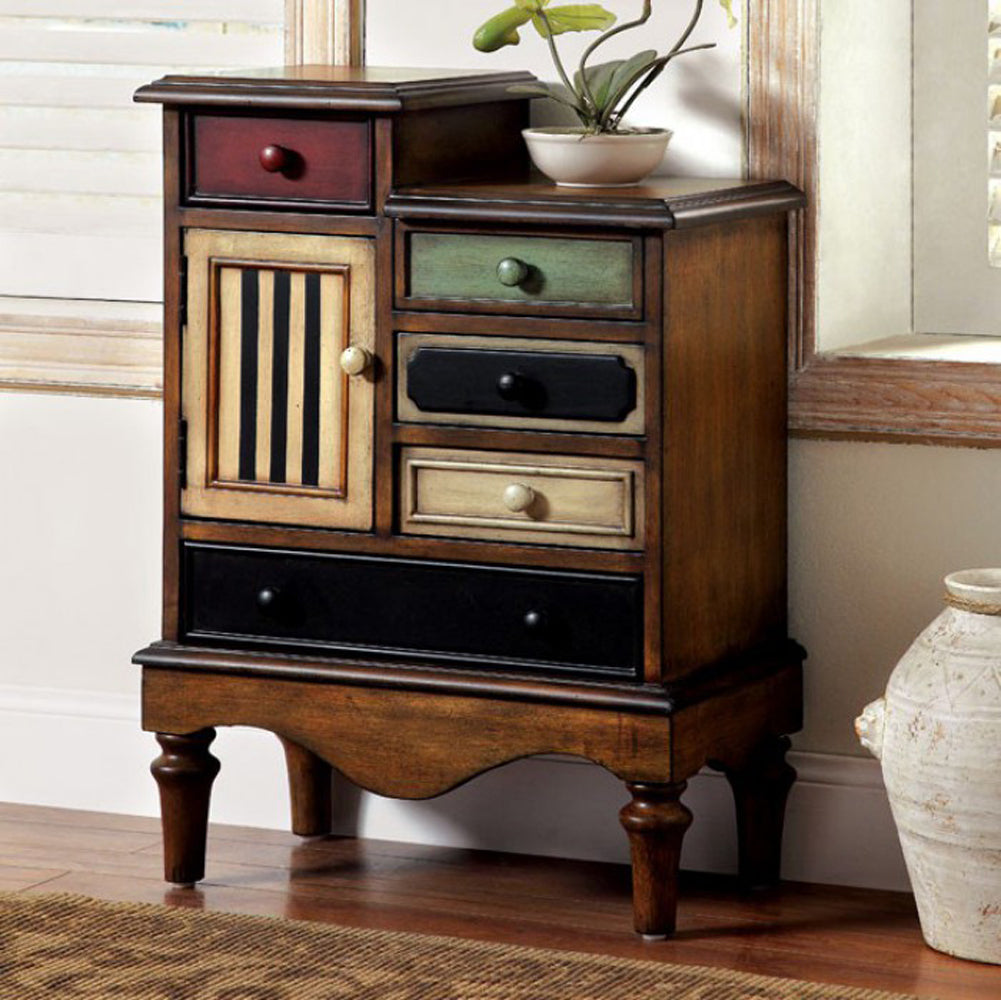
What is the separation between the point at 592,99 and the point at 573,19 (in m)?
0.12

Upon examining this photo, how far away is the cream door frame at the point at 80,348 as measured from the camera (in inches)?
149

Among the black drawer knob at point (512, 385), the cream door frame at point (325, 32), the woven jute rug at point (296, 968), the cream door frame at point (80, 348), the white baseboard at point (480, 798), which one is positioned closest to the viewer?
the woven jute rug at point (296, 968)

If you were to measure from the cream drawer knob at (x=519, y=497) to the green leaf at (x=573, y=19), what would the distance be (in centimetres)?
63

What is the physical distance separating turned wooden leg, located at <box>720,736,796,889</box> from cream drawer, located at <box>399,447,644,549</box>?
0.50 m

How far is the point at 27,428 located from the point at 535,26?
112 cm

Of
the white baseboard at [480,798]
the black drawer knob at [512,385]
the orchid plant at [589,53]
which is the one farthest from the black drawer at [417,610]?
the orchid plant at [589,53]

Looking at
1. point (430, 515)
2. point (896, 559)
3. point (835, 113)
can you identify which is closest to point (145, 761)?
point (430, 515)

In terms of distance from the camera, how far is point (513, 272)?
310 centimetres

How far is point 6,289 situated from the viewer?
386 centimetres

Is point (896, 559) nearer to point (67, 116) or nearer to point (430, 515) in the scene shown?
point (430, 515)

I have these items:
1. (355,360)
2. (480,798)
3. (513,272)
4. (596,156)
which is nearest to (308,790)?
(480,798)

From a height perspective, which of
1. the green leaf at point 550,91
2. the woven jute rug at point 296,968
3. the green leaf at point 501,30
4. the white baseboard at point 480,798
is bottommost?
the woven jute rug at point 296,968

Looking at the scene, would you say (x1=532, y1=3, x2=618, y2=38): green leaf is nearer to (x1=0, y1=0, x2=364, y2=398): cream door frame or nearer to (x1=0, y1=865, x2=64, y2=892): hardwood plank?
(x1=0, y1=0, x2=364, y2=398): cream door frame

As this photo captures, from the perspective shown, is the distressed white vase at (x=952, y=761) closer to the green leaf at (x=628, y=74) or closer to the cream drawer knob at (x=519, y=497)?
the cream drawer knob at (x=519, y=497)
